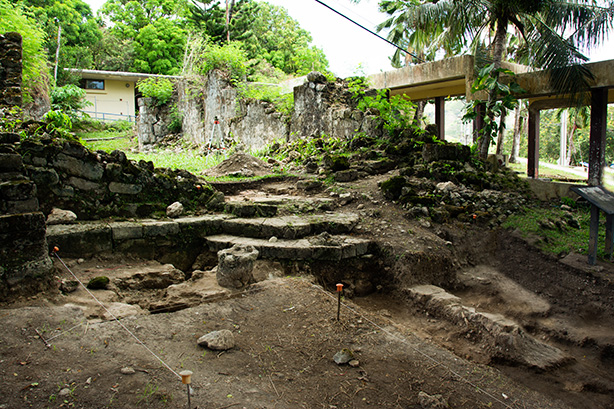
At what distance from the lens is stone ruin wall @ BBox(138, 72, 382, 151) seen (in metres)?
11.1

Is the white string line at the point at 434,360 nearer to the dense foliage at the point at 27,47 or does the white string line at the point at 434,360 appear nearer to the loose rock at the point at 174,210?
the loose rock at the point at 174,210

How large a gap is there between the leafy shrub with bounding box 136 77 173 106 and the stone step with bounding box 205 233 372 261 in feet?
48.8

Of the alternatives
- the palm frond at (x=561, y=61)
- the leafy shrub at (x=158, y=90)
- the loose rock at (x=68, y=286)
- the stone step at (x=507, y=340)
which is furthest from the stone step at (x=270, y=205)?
the leafy shrub at (x=158, y=90)

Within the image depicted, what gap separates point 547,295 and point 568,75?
6.23m

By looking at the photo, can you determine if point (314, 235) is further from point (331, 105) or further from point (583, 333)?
point (331, 105)

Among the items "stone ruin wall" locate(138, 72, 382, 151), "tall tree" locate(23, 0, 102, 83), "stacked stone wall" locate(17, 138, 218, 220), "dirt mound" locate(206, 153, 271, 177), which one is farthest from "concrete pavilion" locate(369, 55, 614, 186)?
"tall tree" locate(23, 0, 102, 83)

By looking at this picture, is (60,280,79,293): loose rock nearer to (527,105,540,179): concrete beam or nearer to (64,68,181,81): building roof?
(527,105,540,179): concrete beam

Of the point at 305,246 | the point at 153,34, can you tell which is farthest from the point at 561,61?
the point at 153,34

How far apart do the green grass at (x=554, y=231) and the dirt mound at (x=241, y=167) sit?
18.0ft

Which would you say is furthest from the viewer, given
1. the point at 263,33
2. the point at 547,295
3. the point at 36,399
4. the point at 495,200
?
the point at 263,33

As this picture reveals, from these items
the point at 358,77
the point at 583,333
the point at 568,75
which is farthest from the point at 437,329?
the point at 358,77

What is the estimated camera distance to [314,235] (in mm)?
5734

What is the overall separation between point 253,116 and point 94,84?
1546cm

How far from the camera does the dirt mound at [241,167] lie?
30.7 ft
